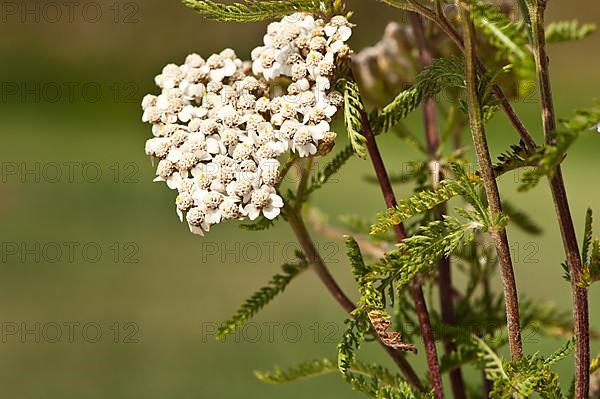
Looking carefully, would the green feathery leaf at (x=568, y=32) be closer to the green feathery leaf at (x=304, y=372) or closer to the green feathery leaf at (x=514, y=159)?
the green feathery leaf at (x=514, y=159)

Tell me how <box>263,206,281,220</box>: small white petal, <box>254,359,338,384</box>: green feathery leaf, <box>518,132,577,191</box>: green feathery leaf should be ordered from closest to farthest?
<box>518,132,577,191</box>: green feathery leaf, <box>263,206,281,220</box>: small white petal, <box>254,359,338,384</box>: green feathery leaf

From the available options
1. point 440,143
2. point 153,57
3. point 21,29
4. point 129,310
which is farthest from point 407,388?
point 21,29

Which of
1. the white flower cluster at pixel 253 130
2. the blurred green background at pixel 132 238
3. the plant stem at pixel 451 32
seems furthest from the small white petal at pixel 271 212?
the blurred green background at pixel 132 238

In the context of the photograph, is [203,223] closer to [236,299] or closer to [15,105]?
[236,299]

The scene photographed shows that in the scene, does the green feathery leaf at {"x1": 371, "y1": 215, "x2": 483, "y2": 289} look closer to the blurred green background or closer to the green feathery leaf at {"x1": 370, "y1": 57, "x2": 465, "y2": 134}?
the green feathery leaf at {"x1": 370, "y1": 57, "x2": 465, "y2": 134}

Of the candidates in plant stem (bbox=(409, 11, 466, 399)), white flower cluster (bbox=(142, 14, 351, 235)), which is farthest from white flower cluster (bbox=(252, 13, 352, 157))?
plant stem (bbox=(409, 11, 466, 399))

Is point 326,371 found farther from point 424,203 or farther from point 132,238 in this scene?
point 132,238

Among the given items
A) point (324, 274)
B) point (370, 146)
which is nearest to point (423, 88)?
point (370, 146)
